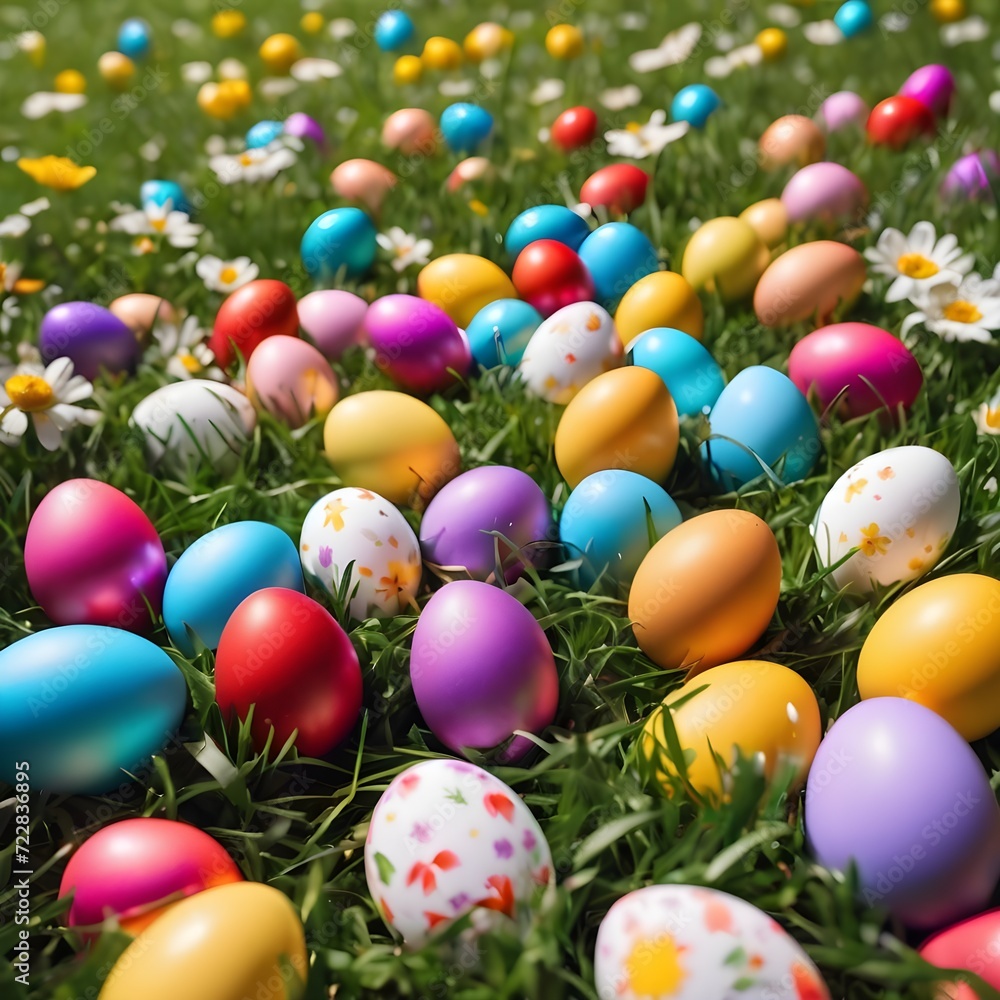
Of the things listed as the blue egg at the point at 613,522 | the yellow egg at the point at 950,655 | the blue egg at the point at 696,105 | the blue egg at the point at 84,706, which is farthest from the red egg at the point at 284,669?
the blue egg at the point at 696,105

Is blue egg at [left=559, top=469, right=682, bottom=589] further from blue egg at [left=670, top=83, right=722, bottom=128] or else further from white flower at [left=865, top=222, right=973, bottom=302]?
blue egg at [left=670, top=83, right=722, bottom=128]

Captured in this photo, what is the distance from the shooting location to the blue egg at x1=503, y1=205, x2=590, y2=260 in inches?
76.6

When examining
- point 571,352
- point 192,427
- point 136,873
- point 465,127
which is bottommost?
point 136,873

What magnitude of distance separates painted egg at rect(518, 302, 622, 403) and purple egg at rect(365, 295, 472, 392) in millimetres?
159

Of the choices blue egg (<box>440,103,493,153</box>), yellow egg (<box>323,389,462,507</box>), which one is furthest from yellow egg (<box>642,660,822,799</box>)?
blue egg (<box>440,103,493,153</box>)

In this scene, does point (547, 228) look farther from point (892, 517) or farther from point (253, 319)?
point (892, 517)

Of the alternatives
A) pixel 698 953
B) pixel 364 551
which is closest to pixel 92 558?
pixel 364 551

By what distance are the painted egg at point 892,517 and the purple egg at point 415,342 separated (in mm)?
691

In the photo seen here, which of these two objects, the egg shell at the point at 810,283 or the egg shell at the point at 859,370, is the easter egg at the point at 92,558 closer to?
the egg shell at the point at 859,370

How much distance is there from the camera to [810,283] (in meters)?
1.75

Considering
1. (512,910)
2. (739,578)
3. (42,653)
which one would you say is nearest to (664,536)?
(739,578)

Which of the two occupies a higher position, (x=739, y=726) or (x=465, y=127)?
(x=465, y=127)

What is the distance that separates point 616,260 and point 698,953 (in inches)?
52.5

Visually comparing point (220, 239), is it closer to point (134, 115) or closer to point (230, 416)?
point (230, 416)
